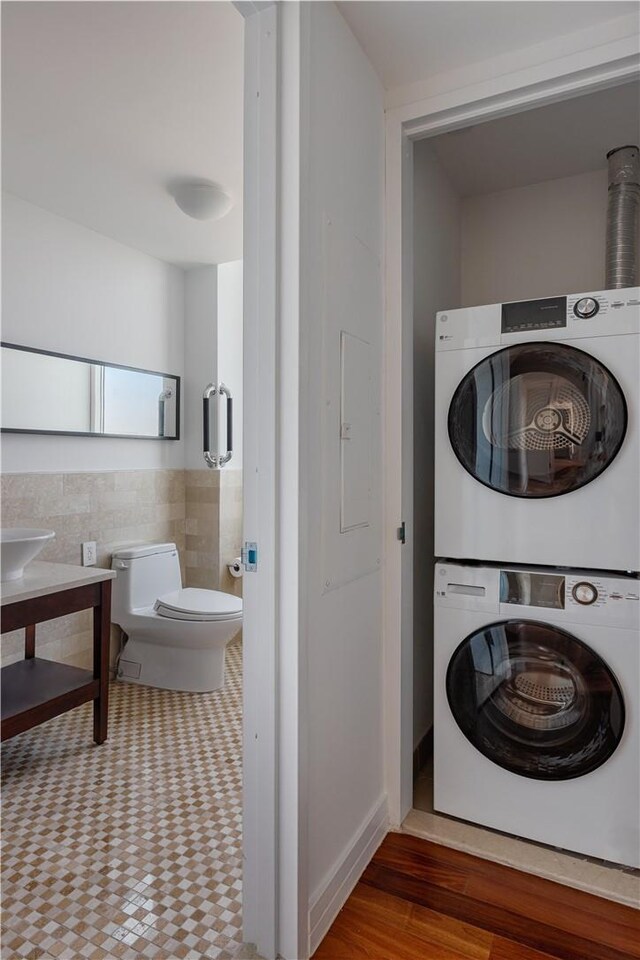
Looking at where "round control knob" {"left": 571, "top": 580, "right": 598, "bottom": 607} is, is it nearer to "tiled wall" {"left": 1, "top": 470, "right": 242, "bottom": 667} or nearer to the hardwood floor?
the hardwood floor

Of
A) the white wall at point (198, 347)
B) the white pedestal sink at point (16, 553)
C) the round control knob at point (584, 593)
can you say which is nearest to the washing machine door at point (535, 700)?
the round control knob at point (584, 593)

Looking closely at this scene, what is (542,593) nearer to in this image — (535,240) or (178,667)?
(535,240)

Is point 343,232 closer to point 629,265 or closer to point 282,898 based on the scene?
point 629,265

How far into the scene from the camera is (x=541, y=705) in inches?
66.4

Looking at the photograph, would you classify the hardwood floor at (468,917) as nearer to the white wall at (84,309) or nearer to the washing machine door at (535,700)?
the washing machine door at (535,700)

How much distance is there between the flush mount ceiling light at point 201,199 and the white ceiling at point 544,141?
94 cm

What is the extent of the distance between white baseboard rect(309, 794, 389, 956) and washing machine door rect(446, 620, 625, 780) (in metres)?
0.38

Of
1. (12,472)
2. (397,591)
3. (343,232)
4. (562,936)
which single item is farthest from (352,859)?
(12,472)

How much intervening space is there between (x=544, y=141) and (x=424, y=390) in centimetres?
116

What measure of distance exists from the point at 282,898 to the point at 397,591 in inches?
33.7

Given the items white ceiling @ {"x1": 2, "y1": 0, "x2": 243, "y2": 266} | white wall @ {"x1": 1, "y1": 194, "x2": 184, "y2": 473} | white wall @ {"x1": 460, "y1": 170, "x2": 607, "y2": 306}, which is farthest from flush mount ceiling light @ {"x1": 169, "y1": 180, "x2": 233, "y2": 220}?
white wall @ {"x1": 460, "y1": 170, "x2": 607, "y2": 306}

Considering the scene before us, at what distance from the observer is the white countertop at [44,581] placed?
6.19 ft

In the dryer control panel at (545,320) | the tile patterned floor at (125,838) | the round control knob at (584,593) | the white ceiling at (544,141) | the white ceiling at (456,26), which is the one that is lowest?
the tile patterned floor at (125,838)

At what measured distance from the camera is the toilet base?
2785mm
